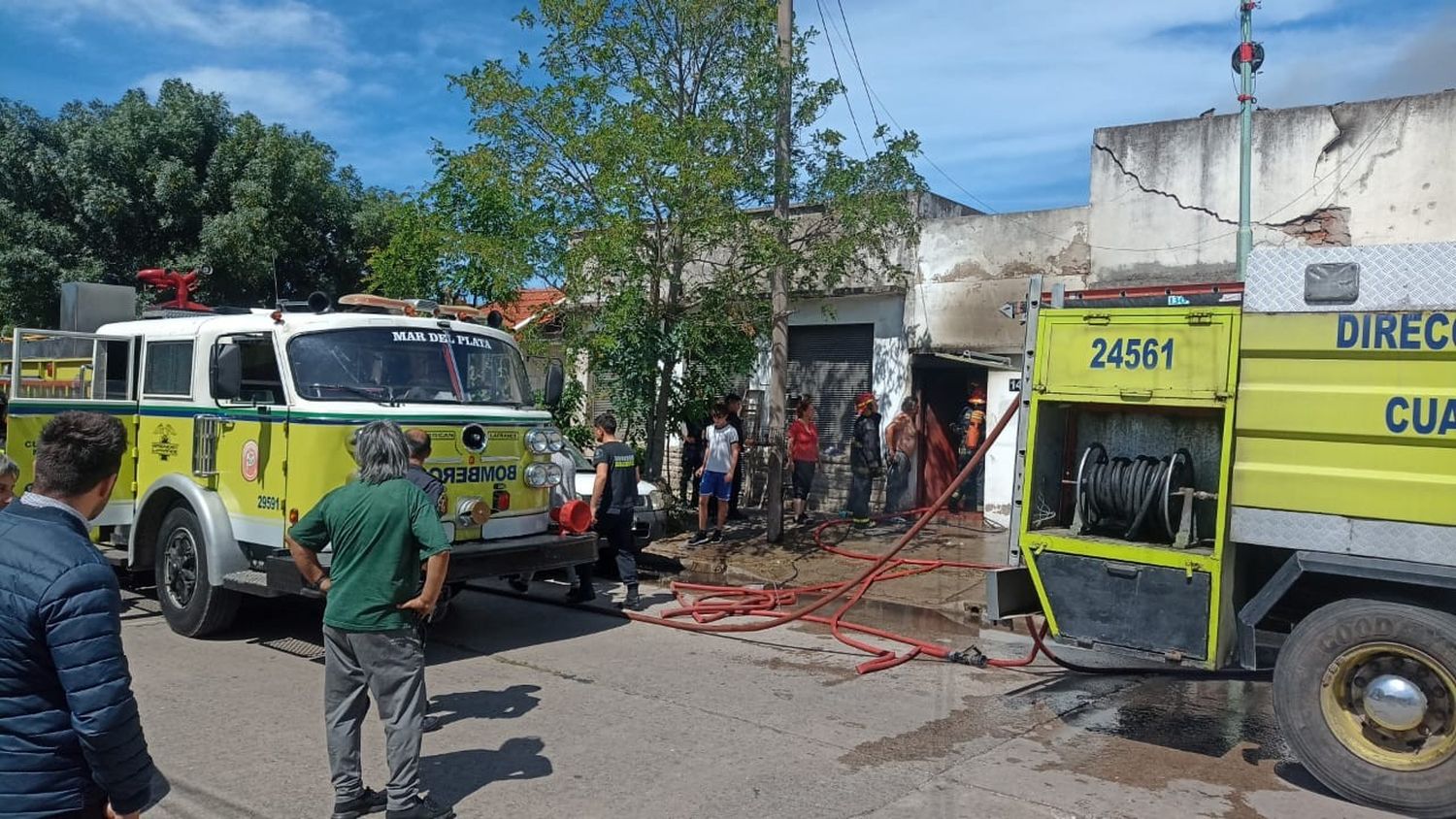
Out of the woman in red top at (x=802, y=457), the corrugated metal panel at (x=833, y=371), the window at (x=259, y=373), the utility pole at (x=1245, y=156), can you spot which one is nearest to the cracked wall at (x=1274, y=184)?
the utility pole at (x=1245, y=156)

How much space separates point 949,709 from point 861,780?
4.88ft

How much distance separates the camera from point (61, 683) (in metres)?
2.56

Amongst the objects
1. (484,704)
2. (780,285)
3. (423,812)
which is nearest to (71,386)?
(484,704)

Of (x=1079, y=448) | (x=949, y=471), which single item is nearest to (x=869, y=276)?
(x=949, y=471)

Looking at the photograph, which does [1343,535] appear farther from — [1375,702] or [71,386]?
[71,386]

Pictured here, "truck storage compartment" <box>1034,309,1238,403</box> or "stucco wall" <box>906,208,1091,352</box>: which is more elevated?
"stucco wall" <box>906,208,1091,352</box>

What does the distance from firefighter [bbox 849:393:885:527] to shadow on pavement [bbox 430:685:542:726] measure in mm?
7461

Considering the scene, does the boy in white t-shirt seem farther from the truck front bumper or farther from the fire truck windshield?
the fire truck windshield

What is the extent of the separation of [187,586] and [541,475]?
110 inches

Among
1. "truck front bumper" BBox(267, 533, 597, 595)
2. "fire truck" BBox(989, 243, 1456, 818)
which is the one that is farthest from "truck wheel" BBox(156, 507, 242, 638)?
"fire truck" BBox(989, 243, 1456, 818)

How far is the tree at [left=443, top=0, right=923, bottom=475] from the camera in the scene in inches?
457

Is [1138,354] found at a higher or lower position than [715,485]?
higher

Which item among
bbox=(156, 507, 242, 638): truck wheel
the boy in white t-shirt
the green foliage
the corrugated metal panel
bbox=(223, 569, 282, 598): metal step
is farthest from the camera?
the green foliage

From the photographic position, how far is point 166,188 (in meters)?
18.0
